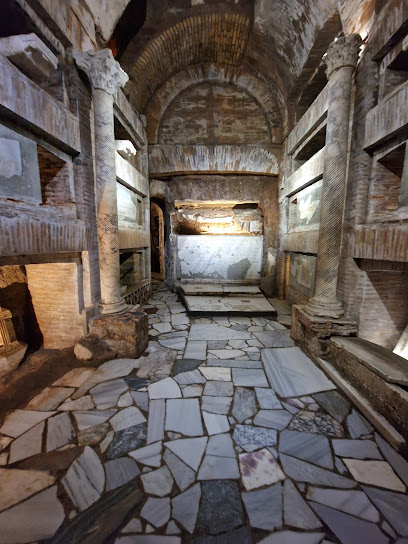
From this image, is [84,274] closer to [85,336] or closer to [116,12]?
[85,336]

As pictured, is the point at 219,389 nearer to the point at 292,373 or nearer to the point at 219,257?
the point at 292,373

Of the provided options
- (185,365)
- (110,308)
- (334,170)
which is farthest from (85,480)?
(334,170)

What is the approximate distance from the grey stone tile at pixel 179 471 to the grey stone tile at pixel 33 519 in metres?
0.81

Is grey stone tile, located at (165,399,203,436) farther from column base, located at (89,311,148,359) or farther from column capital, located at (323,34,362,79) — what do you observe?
column capital, located at (323,34,362,79)

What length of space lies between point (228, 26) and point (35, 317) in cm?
801

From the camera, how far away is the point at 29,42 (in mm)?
2814

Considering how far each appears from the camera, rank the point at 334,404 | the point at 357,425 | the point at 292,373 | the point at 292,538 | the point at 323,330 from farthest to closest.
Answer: the point at 323,330 < the point at 292,373 < the point at 334,404 < the point at 357,425 < the point at 292,538

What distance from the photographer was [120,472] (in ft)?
6.29

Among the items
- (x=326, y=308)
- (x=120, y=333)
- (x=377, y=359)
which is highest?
(x=326, y=308)

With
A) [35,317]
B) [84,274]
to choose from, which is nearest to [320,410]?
[84,274]

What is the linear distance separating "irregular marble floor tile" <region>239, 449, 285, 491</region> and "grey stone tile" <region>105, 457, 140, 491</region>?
3.01 ft

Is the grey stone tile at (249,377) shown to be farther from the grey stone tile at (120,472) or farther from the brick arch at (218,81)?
the brick arch at (218,81)

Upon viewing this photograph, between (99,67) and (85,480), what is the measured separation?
5166 millimetres

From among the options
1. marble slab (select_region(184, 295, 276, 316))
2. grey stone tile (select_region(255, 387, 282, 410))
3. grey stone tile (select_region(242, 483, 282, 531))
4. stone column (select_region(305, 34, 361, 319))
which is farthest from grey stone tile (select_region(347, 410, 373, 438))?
marble slab (select_region(184, 295, 276, 316))
